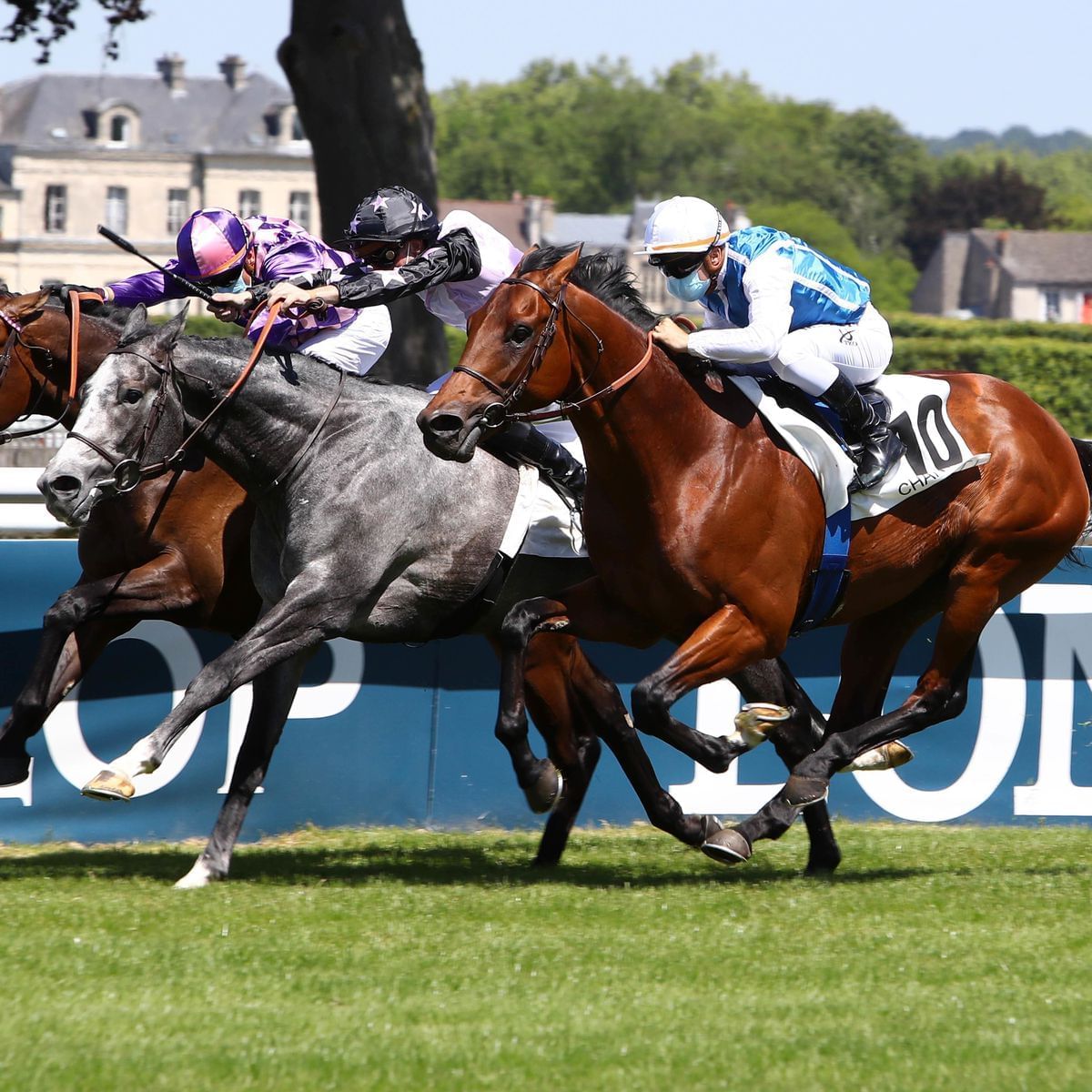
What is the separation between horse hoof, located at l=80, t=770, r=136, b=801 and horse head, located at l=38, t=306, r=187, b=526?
82 centimetres

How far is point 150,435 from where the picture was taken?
5.78 meters

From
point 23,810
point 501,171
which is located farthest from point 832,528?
point 501,171

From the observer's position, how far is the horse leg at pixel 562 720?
20.6 ft

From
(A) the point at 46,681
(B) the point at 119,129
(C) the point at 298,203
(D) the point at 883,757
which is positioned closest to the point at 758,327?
(D) the point at 883,757

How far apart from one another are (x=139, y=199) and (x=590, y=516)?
240 feet

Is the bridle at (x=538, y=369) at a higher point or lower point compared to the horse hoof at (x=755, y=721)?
higher

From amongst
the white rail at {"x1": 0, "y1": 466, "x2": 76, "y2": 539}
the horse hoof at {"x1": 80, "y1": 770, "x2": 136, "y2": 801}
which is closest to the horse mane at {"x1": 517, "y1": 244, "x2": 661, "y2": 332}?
the horse hoof at {"x1": 80, "y1": 770, "x2": 136, "y2": 801}

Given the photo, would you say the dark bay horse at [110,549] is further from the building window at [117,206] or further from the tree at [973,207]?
the tree at [973,207]

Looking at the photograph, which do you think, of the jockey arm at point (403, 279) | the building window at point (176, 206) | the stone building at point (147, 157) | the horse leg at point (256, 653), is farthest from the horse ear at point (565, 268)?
the building window at point (176, 206)

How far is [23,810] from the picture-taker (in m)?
7.15

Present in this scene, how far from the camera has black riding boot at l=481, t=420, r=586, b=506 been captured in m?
6.29

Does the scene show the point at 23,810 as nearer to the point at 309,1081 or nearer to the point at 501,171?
the point at 309,1081

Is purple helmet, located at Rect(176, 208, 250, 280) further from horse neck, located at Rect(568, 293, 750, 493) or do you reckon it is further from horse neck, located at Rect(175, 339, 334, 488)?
horse neck, located at Rect(568, 293, 750, 493)

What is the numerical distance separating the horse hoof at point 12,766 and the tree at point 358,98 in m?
5.89
